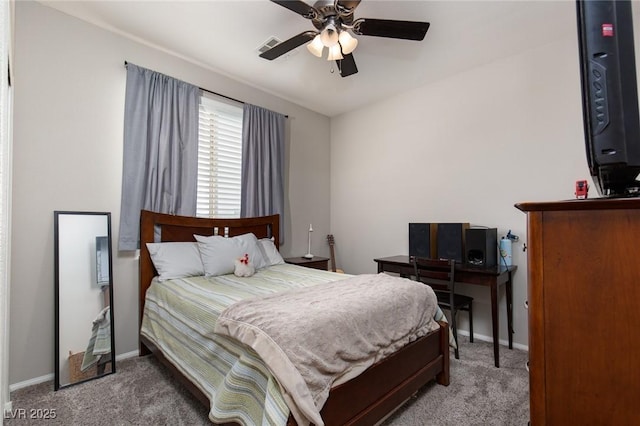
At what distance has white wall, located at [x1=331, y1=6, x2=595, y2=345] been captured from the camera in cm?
268

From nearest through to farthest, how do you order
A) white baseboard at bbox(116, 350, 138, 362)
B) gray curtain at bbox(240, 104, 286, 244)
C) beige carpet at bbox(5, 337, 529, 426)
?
1. beige carpet at bbox(5, 337, 529, 426)
2. white baseboard at bbox(116, 350, 138, 362)
3. gray curtain at bbox(240, 104, 286, 244)

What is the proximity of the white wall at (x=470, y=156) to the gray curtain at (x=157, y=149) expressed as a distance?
217 centimetres

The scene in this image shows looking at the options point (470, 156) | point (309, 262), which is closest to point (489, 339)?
point (470, 156)

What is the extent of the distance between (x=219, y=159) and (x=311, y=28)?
1592mm

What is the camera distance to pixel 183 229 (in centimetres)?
293

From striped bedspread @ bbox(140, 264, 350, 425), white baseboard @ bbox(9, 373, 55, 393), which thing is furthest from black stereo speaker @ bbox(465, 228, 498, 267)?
white baseboard @ bbox(9, 373, 55, 393)

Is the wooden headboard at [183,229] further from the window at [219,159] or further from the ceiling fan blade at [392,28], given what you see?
the ceiling fan blade at [392,28]

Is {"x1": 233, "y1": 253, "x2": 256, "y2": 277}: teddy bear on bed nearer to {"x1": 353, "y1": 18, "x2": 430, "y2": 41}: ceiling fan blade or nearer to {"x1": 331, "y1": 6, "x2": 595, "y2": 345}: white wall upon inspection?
{"x1": 331, "y1": 6, "x2": 595, "y2": 345}: white wall

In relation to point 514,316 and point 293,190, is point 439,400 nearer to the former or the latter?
point 514,316

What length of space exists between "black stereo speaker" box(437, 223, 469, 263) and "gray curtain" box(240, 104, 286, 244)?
183 cm

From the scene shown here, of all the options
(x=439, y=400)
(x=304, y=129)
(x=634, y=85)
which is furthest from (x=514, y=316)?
(x=304, y=129)

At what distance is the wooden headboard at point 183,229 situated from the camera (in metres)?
2.62

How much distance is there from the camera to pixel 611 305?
0.63m

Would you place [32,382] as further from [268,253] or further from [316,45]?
[316,45]
